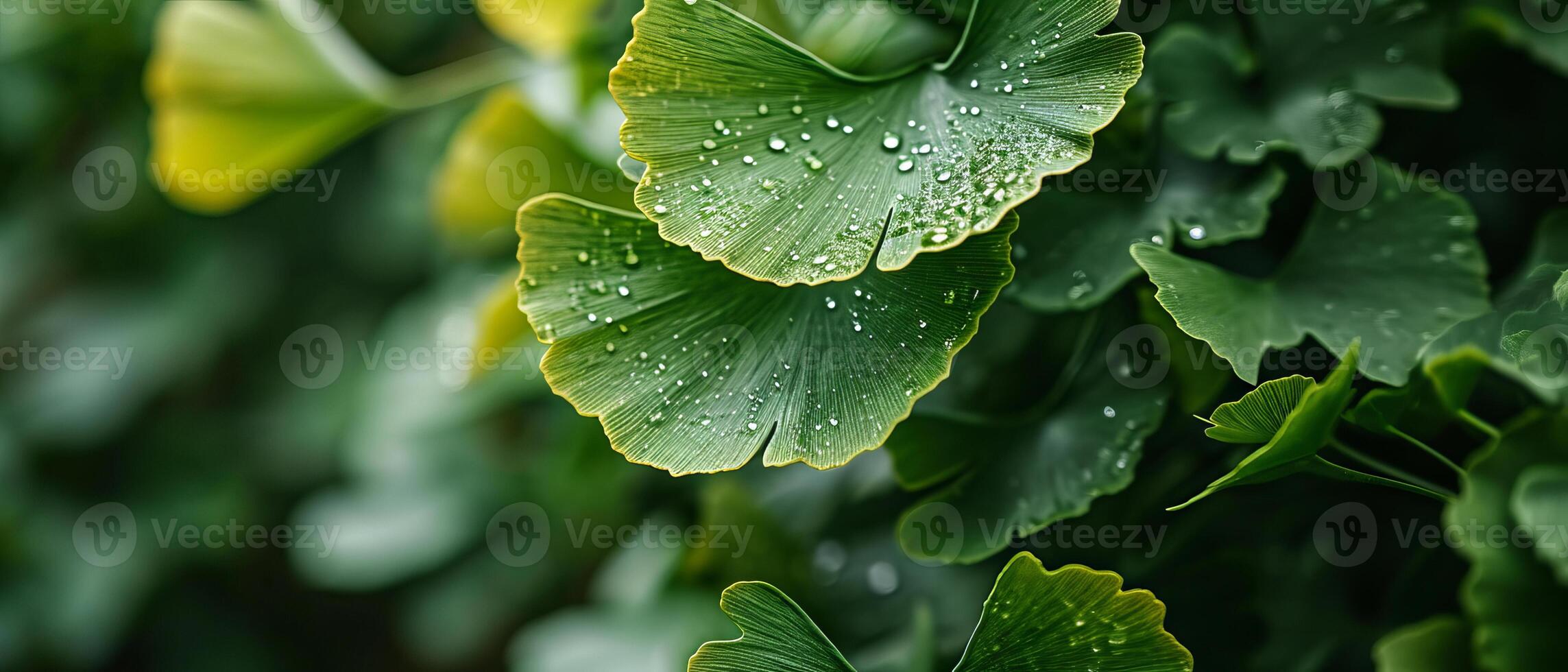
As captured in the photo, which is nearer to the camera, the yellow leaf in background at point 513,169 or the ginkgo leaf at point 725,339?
the ginkgo leaf at point 725,339

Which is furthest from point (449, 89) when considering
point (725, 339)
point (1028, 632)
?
point (1028, 632)

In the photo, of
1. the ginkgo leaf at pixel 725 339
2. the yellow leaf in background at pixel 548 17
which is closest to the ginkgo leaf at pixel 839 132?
the ginkgo leaf at pixel 725 339

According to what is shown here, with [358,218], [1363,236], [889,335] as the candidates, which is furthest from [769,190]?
[358,218]

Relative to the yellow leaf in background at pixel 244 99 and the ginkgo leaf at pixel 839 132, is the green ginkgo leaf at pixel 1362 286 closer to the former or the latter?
the ginkgo leaf at pixel 839 132

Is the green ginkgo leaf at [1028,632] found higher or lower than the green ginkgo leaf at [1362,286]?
lower

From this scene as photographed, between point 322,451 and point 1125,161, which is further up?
point 1125,161

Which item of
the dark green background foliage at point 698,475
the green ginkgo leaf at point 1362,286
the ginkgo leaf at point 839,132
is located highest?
the ginkgo leaf at point 839,132

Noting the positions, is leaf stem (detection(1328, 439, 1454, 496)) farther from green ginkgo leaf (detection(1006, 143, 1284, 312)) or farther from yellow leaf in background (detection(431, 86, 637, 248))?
yellow leaf in background (detection(431, 86, 637, 248))

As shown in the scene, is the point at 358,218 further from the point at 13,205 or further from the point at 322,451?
the point at 13,205
